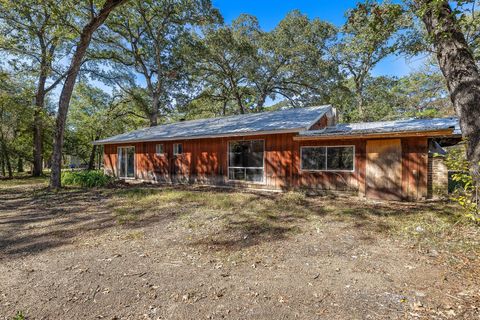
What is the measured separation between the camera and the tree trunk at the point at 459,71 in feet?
14.1

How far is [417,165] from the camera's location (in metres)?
8.18

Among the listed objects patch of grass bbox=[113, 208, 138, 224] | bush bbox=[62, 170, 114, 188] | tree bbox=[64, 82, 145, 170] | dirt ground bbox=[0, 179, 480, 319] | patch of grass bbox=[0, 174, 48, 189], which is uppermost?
tree bbox=[64, 82, 145, 170]

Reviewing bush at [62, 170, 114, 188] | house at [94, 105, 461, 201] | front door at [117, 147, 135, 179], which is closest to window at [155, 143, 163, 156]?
house at [94, 105, 461, 201]

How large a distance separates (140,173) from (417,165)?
45.3 ft

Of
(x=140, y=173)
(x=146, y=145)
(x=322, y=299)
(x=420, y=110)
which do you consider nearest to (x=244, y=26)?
(x=146, y=145)

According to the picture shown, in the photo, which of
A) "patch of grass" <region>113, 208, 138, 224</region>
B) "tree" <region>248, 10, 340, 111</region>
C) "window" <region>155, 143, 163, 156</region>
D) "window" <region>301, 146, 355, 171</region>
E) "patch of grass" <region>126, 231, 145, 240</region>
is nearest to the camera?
"patch of grass" <region>126, 231, 145, 240</region>

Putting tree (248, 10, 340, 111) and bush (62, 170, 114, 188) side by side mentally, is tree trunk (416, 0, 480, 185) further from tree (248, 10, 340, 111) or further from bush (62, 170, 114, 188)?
tree (248, 10, 340, 111)

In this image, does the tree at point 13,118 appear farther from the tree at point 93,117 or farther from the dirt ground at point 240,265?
the dirt ground at point 240,265

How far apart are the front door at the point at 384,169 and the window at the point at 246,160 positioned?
426cm

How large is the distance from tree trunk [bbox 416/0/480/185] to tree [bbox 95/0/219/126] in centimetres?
1463

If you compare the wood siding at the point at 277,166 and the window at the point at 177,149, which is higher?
the window at the point at 177,149

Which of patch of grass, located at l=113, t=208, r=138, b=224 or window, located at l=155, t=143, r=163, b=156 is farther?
window, located at l=155, t=143, r=163, b=156

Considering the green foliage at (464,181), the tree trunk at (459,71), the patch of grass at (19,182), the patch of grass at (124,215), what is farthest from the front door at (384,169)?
the patch of grass at (19,182)

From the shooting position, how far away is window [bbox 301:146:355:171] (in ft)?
30.6
